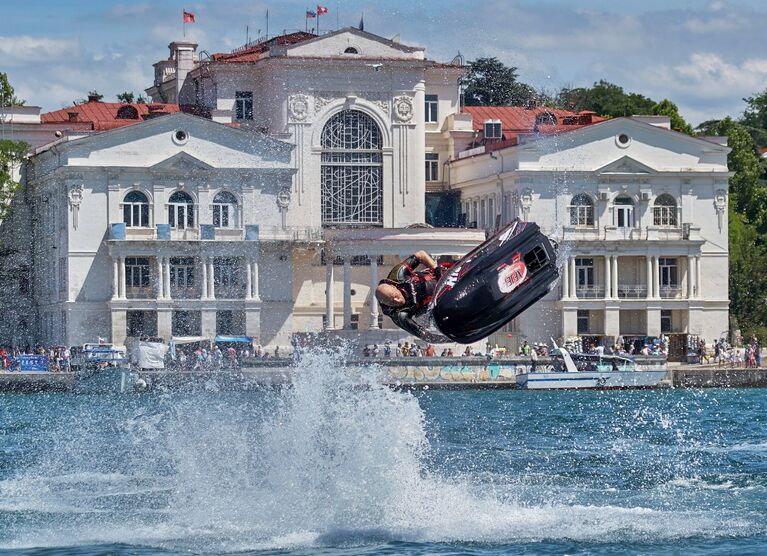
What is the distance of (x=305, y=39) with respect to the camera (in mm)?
89250

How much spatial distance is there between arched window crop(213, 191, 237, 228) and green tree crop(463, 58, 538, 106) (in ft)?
67.0

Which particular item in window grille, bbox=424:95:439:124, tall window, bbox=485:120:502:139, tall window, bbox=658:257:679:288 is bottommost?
tall window, bbox=658:257:679:288

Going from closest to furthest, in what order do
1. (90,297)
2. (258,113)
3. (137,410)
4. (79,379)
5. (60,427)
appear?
(60,427) → (137,410) → (79,379) → (90,297) → (258,113)

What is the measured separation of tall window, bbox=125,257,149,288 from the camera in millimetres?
82188

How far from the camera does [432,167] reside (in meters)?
92.6

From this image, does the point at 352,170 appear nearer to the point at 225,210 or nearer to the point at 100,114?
the point at 225,210

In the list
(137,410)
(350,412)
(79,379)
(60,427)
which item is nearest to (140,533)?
(350,412)

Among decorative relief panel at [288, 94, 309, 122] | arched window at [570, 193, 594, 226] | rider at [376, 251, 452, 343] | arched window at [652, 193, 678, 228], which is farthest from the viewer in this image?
arched window at [652, 193, 678, 228]

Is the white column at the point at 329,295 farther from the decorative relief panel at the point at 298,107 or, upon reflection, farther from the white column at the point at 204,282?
the decorative relief panel at the point at 298,107

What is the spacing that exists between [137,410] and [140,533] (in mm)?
28941

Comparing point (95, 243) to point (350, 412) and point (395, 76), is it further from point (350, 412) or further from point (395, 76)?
point (350, 412)

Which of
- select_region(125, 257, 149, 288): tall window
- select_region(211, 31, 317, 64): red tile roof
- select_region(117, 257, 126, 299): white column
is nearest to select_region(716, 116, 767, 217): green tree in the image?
select_region(211, 31, 317, 64): red tile roof

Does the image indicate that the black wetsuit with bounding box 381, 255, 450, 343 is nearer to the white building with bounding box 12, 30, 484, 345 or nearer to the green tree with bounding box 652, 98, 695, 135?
the white building with bounding box 12, 30, 484, 345

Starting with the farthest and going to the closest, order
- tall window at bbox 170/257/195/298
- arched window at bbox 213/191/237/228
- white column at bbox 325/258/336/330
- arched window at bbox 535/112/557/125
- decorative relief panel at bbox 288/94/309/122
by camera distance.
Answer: arched window at bbox 535/112/557/125 < decorative relief panel at bbox 288/94/309/122 < white column at bbox 325/258/336/330 < arched window at bbox 213/191/237/228 < tall window at bbox 170/257/195/298
